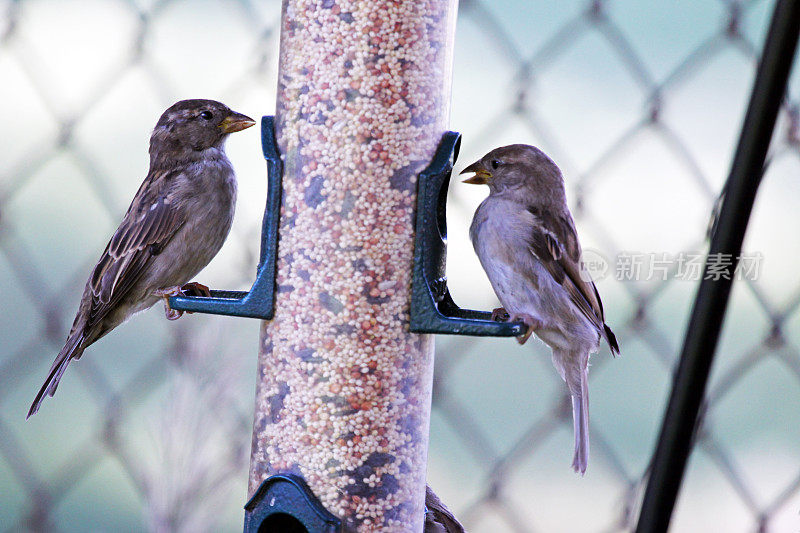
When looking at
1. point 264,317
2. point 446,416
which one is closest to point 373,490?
point 264,317

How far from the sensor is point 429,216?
1394 millimetres

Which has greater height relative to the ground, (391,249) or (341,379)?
(391,249)

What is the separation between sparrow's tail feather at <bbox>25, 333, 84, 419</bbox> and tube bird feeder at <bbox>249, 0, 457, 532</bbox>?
516 mm

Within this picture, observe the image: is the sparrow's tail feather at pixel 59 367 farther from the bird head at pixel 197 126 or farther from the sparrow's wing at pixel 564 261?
the sparrow's wing at pixel 564 261

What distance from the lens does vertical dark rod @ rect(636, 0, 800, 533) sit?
92 cm

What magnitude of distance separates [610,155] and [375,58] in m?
0.81

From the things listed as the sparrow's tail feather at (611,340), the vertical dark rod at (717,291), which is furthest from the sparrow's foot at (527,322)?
the vertical dark rod at (717,291)

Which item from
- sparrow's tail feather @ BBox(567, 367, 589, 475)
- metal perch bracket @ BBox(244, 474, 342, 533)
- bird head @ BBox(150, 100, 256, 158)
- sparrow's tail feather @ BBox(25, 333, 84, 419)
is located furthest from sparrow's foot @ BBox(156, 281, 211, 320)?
sparrow's tail feather @ BBox(567, 367, 589, 475)

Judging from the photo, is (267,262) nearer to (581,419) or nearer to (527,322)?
(527,322)

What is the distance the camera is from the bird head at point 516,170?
5.71ft

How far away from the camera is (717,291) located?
0.94m

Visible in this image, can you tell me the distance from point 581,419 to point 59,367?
96cm

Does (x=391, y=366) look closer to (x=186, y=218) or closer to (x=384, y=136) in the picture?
(x=384, y=136)

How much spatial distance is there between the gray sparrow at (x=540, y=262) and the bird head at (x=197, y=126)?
485mm
